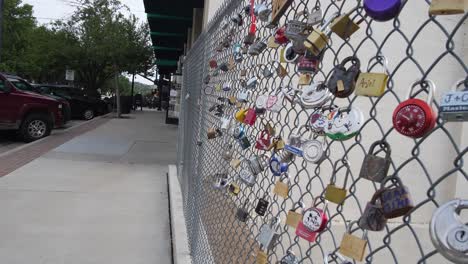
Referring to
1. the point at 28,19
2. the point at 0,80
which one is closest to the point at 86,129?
the point at 0,80

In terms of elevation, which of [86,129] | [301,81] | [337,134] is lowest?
[86,129]

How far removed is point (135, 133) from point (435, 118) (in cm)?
1522

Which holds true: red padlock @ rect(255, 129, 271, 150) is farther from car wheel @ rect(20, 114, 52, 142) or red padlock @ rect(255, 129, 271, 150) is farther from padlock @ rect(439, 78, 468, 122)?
car wheel @ rect(20, 114, 52, 142)

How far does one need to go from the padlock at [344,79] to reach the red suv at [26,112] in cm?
1185

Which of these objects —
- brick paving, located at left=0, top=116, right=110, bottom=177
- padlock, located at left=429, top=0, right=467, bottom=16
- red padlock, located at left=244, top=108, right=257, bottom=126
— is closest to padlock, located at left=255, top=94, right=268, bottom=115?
red padlock, located at left=244, top=108, right=257, bottom=126

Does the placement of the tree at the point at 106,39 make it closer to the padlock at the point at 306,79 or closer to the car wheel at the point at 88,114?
the car wheel at the point at 88,114

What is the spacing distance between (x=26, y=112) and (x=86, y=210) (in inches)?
288

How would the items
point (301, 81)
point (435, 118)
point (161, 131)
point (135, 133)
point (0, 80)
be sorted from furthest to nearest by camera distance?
point (161, 131) → point (135, 133) → point (0, 80) → point (301, 81) → point (435, 118)

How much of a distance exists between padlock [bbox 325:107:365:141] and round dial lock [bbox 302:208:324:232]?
25 centimetres

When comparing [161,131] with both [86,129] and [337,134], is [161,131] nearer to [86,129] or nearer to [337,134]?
[86,129]

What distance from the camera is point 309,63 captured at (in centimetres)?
153

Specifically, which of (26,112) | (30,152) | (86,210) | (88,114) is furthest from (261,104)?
(88,114)

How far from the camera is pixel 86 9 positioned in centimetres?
2719

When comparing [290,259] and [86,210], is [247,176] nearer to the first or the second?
[290,259]
